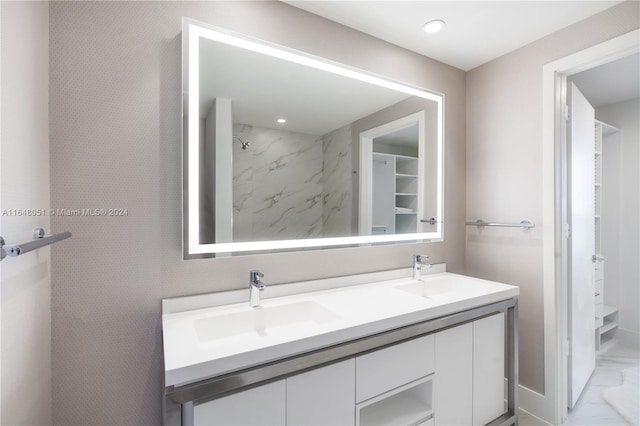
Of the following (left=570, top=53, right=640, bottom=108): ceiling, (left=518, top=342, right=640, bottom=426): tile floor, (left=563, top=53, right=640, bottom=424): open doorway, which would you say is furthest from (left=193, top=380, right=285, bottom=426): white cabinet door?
(left=570, top=53, right=640, bottom=108): ceiling

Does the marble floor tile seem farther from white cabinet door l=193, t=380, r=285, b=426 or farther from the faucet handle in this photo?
the faucet handle

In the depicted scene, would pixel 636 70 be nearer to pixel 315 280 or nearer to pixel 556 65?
pixel 556 65

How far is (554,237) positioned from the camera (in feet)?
5.87

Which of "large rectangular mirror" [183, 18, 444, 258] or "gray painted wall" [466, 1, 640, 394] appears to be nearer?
"large rectangular mirror" [183, 18, 444, 258]

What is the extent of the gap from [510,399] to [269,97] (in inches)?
81.1

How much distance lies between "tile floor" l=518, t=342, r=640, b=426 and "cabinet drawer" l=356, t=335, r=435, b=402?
1087mm

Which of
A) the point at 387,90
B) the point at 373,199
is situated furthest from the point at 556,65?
the point at 373,199

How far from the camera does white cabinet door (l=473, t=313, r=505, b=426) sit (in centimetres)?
152

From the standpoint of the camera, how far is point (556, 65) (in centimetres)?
178

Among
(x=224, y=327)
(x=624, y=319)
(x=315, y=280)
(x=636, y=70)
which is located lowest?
(x=624, y=319)

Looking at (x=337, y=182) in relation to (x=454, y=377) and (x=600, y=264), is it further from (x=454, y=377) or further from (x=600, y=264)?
(x=600, y=264)

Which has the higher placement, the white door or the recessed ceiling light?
the recessed ceiling light

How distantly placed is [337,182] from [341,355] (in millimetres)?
881

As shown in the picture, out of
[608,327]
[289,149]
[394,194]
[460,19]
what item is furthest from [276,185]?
[608,327]
